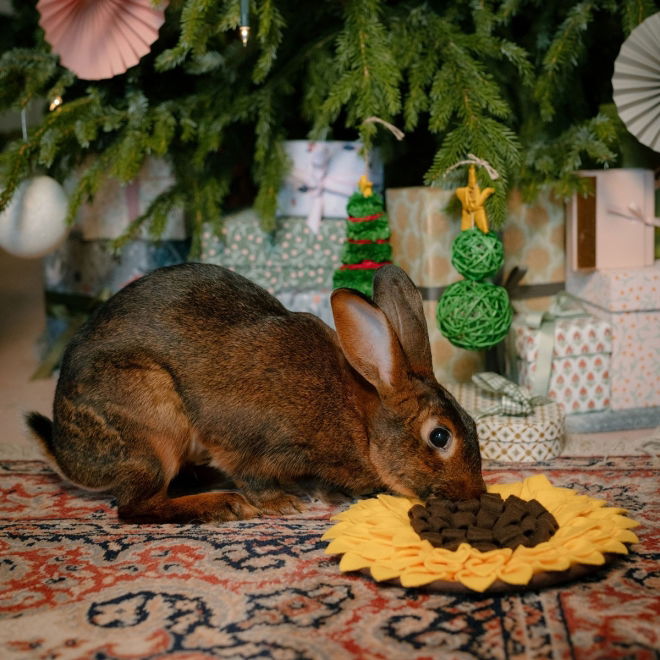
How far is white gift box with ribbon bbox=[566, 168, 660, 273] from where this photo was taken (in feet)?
9.70

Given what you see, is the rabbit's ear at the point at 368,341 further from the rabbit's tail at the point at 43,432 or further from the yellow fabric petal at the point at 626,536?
the rabbit's tail at the point at 43,432

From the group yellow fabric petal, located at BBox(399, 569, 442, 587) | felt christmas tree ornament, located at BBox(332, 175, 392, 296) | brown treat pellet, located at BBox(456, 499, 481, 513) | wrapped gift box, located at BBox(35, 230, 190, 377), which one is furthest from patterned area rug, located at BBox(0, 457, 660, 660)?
wrapped gift box, located at BBox(35, 230, 190, 377)

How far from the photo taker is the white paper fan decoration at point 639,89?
2773mm

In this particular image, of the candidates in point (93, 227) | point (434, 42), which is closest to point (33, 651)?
point (434, 42)

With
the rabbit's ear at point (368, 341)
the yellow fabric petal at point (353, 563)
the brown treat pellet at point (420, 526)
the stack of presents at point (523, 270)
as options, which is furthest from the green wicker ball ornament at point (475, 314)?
the yellow fabric petal at point (353, 563)

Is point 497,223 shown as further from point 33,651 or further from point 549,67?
point 33,651

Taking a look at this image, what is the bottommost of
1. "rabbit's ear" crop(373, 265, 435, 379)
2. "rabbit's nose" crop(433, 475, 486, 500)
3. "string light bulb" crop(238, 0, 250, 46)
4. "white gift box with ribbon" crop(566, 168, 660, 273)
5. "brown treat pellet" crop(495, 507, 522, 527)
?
"brown treat pellet" crop(495, 507, 522, 527)

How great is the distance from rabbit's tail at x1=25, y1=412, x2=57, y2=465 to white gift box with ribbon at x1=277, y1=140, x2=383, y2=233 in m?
1.28

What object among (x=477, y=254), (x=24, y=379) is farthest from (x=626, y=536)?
(x=24, y=379)

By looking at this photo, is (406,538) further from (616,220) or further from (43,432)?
(616,220)

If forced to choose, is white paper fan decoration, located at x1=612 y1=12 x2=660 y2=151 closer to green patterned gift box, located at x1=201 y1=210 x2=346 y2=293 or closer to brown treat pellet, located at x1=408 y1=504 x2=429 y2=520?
green patterned gift box, located at x1=201 y1=210 x2=346 y2=293

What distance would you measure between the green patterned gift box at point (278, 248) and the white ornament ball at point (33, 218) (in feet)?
1.76

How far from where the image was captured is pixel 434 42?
115 inches

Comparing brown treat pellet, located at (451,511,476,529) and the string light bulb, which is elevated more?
the string light bulb
